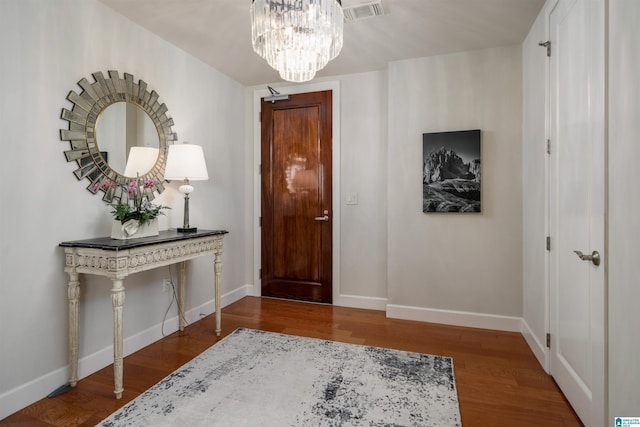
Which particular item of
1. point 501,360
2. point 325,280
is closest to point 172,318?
point 325,280

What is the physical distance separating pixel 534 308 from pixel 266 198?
2.95 m

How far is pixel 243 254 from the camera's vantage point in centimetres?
416

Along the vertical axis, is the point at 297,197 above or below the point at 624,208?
above

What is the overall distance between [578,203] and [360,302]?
7.79 feet

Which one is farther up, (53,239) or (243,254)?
(53,239)

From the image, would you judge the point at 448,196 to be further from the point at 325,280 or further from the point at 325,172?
the point at 325,280

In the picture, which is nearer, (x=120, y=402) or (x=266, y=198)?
(x=120, y=402)

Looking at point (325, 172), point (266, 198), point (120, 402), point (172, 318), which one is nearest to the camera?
point (120, 402)

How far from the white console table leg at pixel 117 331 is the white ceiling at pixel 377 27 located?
202 centimetres

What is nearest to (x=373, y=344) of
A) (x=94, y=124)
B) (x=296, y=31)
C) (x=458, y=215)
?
(x=458, y=215)

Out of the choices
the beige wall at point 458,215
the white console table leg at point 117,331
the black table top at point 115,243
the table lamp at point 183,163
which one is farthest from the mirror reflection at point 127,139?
the beige wall at point 458,215

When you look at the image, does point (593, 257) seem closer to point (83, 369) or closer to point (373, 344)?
point (373, 344)

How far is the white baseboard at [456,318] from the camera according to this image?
3.07m

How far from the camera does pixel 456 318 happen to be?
3225 millimetres
